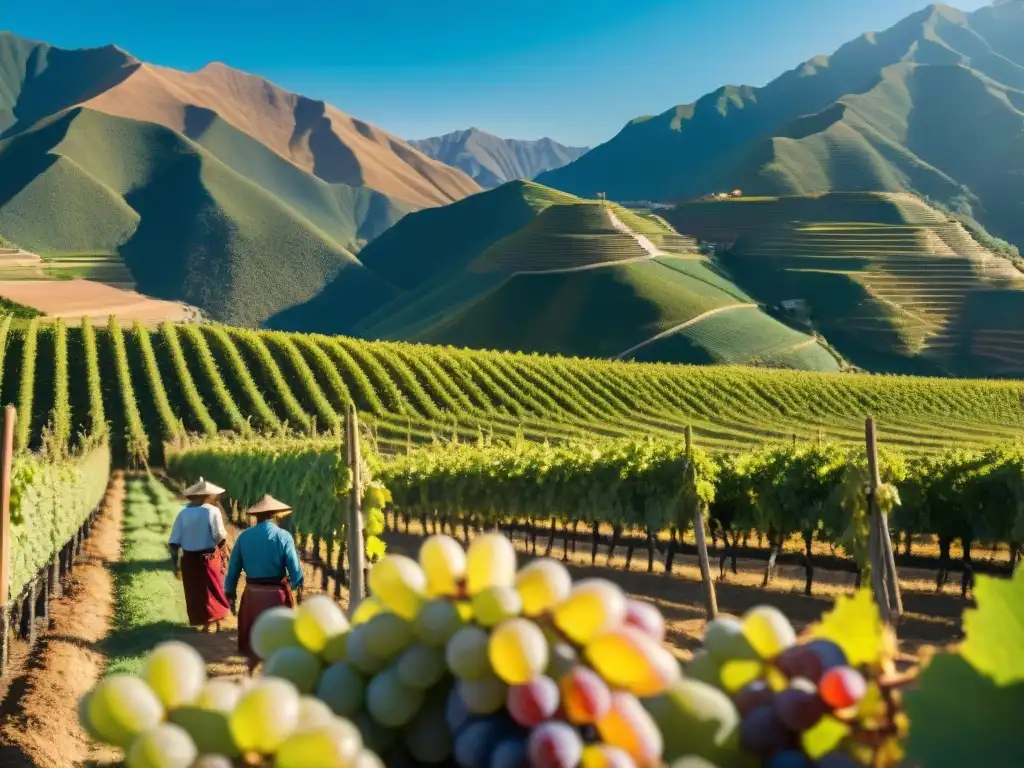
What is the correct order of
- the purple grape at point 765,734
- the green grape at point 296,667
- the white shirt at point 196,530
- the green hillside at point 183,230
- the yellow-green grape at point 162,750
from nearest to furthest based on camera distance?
1. the yellow-green grape at point 162,750
2. the purple grape at point 765,734
3. the green grape at point 296,667
4. the white shirt at point 196,530
5. the green hillside at point 183,230

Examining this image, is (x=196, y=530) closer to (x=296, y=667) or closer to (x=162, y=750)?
(x=296, y=667)

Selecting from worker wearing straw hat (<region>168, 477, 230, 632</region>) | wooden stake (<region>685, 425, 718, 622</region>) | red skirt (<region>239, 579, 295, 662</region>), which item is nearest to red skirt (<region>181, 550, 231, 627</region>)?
worker wearing straw hat (<region>168, 477, 230, 632</region>)

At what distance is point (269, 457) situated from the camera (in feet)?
75.5

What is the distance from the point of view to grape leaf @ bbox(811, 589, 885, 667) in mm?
1314

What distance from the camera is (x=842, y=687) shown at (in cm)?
127

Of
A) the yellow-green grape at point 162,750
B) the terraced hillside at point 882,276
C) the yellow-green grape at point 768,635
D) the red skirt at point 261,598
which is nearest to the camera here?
the yellow-green grape at point 162,750

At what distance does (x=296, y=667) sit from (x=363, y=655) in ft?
0.42

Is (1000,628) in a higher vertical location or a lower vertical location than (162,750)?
higher

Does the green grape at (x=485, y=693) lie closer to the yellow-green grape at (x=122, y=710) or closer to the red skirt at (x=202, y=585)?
the yellow-green grape at (x=122, y=710)

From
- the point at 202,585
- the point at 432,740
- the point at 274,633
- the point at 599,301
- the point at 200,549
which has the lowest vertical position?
the point at 202,585

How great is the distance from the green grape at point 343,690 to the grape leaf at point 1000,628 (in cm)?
93

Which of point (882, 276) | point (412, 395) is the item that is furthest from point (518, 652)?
point (882, 276)

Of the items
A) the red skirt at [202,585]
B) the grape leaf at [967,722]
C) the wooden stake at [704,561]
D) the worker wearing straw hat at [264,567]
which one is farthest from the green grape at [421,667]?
the wooden stake at [704,561]

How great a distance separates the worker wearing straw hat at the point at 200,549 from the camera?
1020 cm
